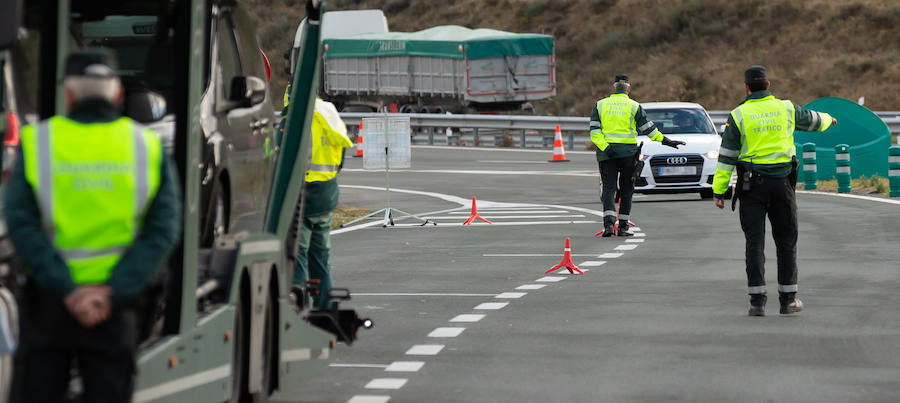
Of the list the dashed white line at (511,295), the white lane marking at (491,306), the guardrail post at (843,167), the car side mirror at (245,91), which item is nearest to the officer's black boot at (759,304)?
the white lane marking at (491,306)

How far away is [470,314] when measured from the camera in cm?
1384

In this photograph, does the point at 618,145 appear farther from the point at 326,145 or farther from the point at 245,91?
the point at 245,91

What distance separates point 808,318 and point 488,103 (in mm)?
48143

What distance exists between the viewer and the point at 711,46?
75.6 meters

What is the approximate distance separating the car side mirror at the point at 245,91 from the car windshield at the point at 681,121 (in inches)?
825

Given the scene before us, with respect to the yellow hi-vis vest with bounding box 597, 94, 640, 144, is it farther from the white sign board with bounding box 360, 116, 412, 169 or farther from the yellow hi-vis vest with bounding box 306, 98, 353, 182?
the yellow hi-vis vest with bounding box 306, 98, 353, 182

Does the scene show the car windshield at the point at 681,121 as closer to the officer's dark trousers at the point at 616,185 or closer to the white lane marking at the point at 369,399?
the officer's dark trousers at the point at 616,185

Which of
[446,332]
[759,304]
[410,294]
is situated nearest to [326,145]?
[446,332]

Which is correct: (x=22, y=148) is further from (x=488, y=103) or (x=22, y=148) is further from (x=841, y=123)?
(x=488, y=103)

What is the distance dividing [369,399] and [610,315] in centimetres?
443

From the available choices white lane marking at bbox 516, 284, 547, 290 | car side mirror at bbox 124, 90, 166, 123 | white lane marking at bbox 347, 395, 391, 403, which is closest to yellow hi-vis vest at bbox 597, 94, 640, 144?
white lane marking at bbox 516, 284, 547, 290

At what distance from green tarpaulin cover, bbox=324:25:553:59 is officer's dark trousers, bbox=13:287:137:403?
54.6 m

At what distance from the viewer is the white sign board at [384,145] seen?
981 inches

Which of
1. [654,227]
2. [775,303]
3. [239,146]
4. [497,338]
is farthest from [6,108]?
[654,227]
